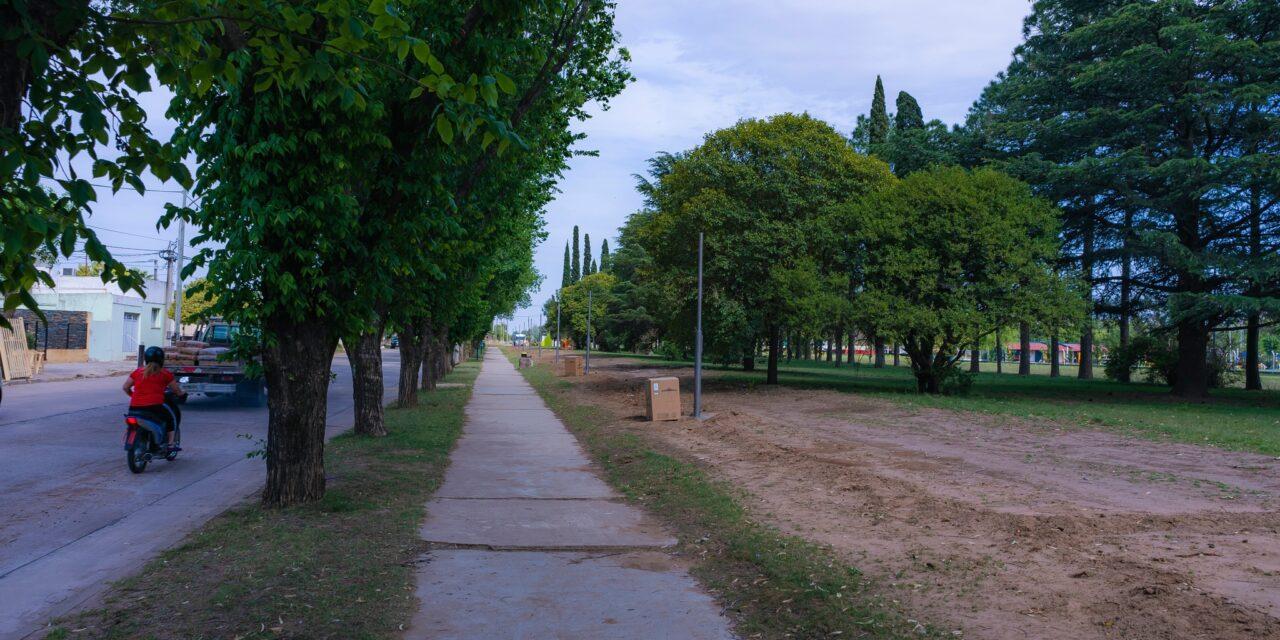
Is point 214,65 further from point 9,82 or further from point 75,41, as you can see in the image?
point 9,82

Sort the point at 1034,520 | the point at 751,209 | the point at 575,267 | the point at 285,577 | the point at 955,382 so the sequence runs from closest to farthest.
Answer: the point at 285,577 < the point at 1034,520 < the point at 955,382 < the point at 751,209 < the point at 575,267

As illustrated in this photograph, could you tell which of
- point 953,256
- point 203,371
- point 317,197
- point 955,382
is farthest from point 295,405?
point 955,382

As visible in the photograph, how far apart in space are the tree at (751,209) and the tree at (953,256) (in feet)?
7.57

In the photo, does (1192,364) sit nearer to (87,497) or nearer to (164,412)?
(164,412)

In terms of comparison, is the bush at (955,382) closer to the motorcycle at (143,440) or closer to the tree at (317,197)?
the tree at (317,197)

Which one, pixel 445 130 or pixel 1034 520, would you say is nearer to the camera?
pixel 445 130

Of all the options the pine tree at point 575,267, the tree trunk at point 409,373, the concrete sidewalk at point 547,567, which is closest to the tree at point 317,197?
the concrete sidewalk at point 547,567

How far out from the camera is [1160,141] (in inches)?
1159

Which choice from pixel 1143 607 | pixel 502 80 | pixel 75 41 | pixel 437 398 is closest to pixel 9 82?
pixel 75 41

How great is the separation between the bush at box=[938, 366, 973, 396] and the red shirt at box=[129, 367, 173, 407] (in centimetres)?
2343

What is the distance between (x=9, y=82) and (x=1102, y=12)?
119 ft

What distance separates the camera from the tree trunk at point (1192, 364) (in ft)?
94.0

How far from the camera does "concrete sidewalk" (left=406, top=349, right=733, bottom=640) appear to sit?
502cm

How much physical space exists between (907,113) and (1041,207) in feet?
62.2
